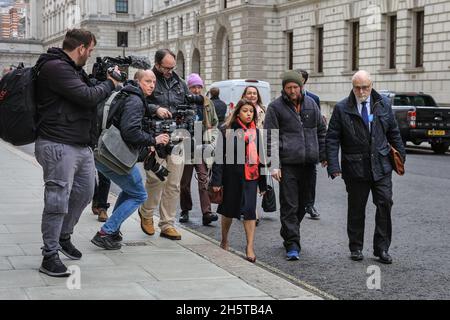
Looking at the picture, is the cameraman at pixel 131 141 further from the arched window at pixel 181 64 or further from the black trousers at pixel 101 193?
the arched window at pixel 181 64

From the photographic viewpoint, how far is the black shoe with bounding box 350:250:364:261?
23.4ft

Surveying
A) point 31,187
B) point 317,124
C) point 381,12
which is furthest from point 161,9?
point 317,124

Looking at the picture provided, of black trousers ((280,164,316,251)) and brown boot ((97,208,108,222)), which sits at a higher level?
black trousers ((280,164,316,251))

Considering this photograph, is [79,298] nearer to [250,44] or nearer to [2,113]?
[2,113]

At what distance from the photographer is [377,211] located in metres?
7.22

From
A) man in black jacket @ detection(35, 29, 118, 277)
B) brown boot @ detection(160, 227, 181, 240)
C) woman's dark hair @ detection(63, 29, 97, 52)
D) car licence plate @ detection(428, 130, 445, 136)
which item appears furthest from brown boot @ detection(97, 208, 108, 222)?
car licence plate @ detection(428, 130, 445, 136)

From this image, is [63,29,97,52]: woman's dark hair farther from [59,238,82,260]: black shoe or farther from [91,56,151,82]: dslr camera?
[59,238,82,260]: black shoe

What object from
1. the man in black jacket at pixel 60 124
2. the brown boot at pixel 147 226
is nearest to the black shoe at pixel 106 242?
the brown boot at pixel 147 226

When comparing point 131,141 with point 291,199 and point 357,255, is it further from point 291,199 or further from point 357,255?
point 357,255

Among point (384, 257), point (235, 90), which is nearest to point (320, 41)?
point (235, 90)

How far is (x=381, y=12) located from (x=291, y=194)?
98.1 feet

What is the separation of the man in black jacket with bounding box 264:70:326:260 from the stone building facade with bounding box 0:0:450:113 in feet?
81.4

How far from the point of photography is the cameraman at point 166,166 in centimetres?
805

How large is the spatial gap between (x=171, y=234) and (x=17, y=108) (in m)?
2.65
